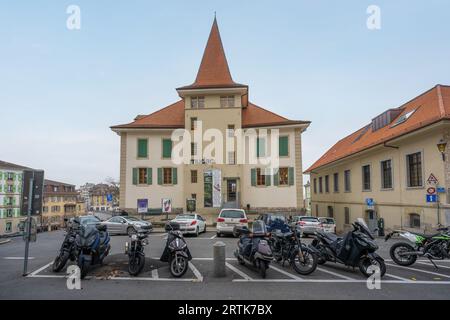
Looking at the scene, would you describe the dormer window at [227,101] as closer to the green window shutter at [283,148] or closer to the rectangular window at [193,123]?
the rectangular window at [193,123]

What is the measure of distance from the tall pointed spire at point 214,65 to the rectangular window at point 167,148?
6.13 meters

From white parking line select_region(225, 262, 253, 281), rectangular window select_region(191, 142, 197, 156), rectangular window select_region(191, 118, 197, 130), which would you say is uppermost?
rectangular window select_region(191, 118, 197, 130)

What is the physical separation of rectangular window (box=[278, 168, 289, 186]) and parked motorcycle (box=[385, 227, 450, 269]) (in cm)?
1849

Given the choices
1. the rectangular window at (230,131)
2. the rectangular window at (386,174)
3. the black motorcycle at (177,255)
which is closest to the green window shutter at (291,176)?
the rectangular window at (230,131)

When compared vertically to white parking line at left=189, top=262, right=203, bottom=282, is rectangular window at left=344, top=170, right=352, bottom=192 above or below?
above

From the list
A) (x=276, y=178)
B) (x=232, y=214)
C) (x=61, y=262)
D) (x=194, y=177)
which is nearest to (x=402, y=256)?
(x=232, y=214)

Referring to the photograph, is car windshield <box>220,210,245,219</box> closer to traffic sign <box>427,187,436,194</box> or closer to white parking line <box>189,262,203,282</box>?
white parking line <box>189,262,203,282</box>

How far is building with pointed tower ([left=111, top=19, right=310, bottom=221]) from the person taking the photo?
27.1 m

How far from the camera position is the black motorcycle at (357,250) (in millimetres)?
7184

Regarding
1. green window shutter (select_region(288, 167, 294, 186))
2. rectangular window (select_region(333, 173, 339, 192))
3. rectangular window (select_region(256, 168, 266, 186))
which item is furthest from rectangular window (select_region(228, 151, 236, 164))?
rectangular window (select_region(333, 173, 339, 192))
